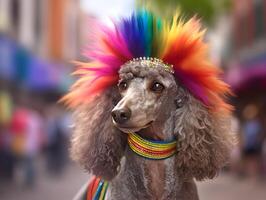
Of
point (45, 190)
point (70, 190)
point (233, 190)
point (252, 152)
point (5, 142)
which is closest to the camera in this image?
point (70, 190)

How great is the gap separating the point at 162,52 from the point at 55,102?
1619 centimetres

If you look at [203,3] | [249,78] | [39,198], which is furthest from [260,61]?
[39,198]

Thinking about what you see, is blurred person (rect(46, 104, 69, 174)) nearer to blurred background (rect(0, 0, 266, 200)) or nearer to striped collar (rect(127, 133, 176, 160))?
blurred background (rect(0, 0, 266, 200))

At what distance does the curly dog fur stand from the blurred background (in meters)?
0.38

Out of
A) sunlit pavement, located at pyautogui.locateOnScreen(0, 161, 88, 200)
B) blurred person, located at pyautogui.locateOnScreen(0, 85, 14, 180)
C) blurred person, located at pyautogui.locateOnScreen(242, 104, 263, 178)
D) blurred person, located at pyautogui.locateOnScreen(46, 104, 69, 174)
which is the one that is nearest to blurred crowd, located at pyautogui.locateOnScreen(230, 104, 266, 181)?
blurred person, located at pyautogui.locateOnScreen(242, 104, 263, 178)

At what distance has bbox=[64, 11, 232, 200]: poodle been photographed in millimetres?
3189

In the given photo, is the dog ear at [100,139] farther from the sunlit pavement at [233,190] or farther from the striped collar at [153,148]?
the sunlit pavement at [233,190]

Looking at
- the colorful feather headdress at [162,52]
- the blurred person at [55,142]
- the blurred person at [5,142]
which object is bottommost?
the blurred person at [55,142]

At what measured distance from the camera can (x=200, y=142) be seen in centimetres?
319

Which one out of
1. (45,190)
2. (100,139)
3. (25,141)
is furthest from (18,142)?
(100,139)

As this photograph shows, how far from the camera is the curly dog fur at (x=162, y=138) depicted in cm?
319

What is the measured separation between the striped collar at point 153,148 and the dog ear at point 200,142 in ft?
0.14

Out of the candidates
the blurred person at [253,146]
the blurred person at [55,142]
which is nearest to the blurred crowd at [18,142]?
the blurred person at [55,142]

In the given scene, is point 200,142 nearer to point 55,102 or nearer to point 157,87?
point 157,87
